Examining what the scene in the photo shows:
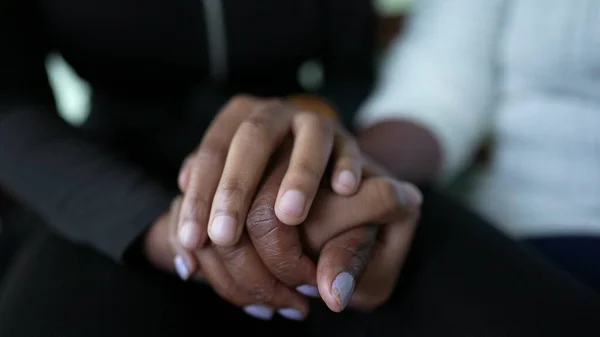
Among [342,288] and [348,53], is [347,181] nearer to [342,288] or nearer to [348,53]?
[342,288]

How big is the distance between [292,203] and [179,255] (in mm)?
122

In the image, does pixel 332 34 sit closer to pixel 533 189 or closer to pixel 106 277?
pixel 533 189

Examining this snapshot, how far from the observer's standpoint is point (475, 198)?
74cm

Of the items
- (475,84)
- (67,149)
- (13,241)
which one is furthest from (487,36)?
(13,241)

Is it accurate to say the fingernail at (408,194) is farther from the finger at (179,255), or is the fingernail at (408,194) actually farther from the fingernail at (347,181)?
the finger at (179,255)

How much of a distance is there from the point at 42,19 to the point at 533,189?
604mm

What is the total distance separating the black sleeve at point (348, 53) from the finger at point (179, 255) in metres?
0.34

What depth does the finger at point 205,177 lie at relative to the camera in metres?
0.44

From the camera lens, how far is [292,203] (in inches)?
16.2

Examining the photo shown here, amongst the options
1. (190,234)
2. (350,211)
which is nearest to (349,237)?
(350,211)

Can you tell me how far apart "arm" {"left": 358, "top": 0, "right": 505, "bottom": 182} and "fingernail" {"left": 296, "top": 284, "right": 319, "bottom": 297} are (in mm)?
210

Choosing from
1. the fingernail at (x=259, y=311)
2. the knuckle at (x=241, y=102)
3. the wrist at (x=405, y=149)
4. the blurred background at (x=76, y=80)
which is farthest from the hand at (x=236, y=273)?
the blurred background at (x=76, y=80)

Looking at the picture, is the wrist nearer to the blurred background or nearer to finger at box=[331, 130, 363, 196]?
finger at box=[331, 130, 363, 196]

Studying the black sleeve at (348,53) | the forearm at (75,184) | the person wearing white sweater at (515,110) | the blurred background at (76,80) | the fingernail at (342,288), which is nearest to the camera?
the fingernail at (342,288)
